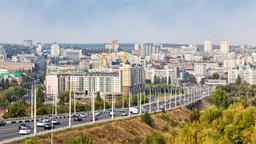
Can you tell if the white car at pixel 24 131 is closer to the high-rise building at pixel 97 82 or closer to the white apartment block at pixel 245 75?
the high-rise building at pixel 97 82

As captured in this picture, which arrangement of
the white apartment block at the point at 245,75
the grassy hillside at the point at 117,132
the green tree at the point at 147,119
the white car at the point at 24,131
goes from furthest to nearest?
the white apartment block at the point at 245,75 < the green tree at the point at 147,119 < the grassy hillside at the point at 117,132 < the white car at the point at 24,131

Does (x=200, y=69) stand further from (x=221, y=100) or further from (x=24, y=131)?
(x=24, y=131)

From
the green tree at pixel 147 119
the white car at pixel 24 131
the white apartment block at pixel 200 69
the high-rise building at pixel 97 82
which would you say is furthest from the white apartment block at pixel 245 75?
the white car at pixel 24 131

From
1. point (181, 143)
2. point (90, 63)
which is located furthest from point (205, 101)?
point (90, 63)

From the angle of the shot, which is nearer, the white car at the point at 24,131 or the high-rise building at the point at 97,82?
the white car at the point at 24,131

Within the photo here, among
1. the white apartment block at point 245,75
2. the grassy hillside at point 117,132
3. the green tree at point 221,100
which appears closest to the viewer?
the grassy hillside at point 117,132

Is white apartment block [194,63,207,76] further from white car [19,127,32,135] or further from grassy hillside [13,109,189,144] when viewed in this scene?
white car [19,127,32,135]

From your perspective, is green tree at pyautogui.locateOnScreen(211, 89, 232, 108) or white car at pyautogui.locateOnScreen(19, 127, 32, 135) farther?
green tree at pyautogui.locateOnScreen(211, 89, 232, 108)

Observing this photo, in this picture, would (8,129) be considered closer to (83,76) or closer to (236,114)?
(236,114)

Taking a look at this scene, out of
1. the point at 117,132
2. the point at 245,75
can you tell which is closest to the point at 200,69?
the point at 245,75

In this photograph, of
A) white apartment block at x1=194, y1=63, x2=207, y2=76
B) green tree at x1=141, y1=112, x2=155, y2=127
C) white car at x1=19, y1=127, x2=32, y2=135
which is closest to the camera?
white car at x1=19, y1=127, x2=32, y2=135

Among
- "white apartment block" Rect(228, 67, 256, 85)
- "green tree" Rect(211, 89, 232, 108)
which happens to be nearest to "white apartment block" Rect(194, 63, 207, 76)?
"white apartment block" Rect(228, 67, 256, 85)
